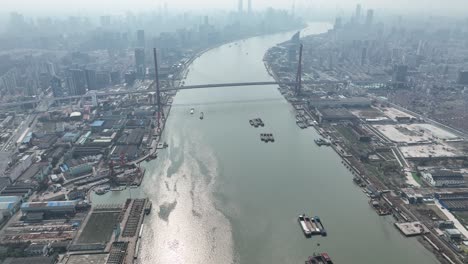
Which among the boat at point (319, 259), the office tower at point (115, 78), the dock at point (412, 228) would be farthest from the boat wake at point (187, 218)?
the office tower at point (115, 78)

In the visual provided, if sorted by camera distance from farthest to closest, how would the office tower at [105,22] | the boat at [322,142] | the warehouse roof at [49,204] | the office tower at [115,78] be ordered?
the office tower at [105,22] < the office tower at [115,78] < the boat at [322,142] < the warehouse roof at [49,204]

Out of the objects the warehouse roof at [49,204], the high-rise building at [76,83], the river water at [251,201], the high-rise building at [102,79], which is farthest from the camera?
the high-rise building at [102,79]

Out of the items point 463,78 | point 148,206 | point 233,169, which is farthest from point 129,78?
point 463,78

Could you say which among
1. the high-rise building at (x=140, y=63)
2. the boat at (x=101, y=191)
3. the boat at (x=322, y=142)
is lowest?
the boat at (x=101, y=191)

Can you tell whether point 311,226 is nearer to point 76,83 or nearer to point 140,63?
point 76,83

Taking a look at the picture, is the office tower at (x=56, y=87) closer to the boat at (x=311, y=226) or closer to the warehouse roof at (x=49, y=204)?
the warehouse roof at (x=49, y=204)

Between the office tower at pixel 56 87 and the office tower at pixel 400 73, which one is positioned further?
the office tower at pixel 400 73

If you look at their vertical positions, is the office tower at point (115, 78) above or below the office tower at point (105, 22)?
below
